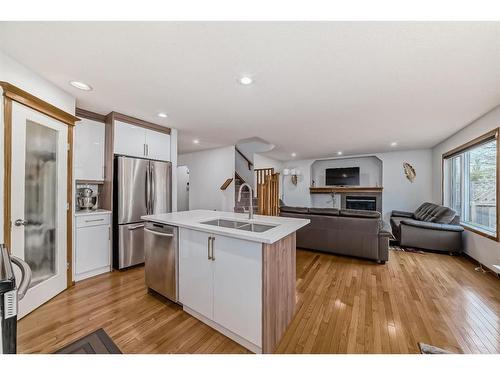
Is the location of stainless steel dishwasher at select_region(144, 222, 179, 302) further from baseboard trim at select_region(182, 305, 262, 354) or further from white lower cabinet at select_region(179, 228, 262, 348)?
baseboard trim at select_region(182, 305, 262, 354)

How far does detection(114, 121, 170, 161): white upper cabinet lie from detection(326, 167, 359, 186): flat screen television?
18.0 ft

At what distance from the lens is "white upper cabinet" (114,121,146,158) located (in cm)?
293

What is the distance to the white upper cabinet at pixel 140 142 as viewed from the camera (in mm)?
2955

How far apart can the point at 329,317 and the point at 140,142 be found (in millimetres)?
3402

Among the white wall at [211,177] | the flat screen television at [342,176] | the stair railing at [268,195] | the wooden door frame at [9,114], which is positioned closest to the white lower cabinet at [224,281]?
the wooden door frame at [9,114]

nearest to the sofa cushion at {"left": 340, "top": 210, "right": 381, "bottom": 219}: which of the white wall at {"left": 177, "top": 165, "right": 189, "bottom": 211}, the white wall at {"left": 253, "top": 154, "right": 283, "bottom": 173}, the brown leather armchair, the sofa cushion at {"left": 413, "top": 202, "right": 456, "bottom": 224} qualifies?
the brown leather armchair

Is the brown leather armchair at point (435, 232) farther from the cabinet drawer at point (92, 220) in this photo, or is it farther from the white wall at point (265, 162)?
the cabinet drawer at point (92, 220)

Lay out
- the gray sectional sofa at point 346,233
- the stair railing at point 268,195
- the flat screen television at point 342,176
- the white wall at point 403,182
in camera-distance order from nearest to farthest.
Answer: the gray sectional sofa at point 346,233, the white wall at point 403,182, the stair railing at point 268,195, the flat screen television at point 342,176

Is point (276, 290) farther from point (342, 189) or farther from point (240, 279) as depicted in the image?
point (342, 189)

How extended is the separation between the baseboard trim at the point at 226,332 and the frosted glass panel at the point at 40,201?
1.60 meters

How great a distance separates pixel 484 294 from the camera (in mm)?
2318

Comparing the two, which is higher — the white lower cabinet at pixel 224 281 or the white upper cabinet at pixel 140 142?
the white upper cabinet at pixel 140 142

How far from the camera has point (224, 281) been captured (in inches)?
63.1
